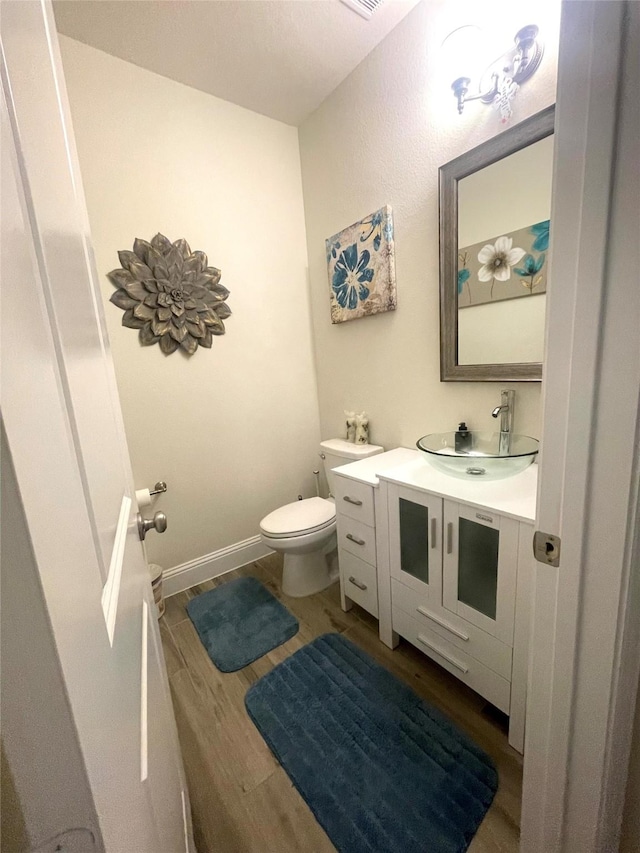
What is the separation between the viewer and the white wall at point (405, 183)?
1267 mm

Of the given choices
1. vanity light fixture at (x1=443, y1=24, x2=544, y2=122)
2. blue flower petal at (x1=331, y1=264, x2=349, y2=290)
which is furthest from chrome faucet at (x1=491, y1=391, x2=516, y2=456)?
blue flower petal at (x1=331, y1=264, x2=349, y2=290)

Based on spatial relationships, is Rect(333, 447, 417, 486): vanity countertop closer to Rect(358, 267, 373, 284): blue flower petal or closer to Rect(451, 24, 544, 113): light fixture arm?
Rect(358, 267, 373, 284): blue flower petal

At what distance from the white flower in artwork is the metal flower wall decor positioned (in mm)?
1340

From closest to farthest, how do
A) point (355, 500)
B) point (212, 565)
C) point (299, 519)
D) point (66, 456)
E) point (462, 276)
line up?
point (66, 456) < point (462, 276) < point (355, 500) < point (299, 519) < point (212, 565)

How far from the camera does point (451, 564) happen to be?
46.7 inches

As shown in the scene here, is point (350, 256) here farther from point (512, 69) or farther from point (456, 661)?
point (456, 661)

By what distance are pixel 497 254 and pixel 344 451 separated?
1.16 meters

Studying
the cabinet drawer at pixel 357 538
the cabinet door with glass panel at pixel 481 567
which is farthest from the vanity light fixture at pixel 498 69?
the cabinet drawer at pixel 357 538

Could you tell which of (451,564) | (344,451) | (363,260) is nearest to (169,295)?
(363,260)

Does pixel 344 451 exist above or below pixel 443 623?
above

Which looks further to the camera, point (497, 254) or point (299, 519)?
point (299, 519)

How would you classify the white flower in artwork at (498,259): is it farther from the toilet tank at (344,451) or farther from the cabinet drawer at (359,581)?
the cabinet drawer at (359,581)

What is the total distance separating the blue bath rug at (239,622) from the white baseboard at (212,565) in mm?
127

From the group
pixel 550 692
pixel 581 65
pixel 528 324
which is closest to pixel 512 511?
pixel 550 692
